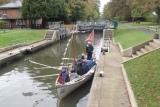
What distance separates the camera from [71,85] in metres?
21.3

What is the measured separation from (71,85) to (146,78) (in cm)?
469

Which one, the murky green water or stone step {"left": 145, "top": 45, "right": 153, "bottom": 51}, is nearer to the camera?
the murky green water

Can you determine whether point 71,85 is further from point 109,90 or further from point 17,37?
point 17,37

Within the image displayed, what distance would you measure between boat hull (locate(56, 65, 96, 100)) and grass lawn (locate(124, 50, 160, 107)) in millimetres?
2636

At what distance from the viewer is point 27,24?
78812 millimetres

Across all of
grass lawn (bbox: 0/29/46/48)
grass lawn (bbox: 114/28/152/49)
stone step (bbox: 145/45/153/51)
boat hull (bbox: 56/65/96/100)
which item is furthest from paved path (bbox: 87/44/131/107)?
grass lawn (bbox: 0/29/46/48)

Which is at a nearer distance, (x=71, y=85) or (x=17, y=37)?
(x=71, y=85)

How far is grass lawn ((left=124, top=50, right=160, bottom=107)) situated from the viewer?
15.2 meters

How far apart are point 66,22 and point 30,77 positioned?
2390 inches

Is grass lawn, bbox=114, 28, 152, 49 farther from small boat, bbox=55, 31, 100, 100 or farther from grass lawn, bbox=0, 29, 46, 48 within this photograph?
small boat, bbox=55, 31, 100, 100

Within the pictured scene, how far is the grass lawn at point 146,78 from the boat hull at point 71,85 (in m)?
2.64

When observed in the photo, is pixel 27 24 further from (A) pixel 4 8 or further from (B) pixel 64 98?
(B) pixel 64 98

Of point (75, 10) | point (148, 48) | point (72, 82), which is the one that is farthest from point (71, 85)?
point (75, 10)

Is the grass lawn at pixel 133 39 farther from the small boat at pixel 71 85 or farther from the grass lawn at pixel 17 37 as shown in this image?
the small boat at pixel 71 85
